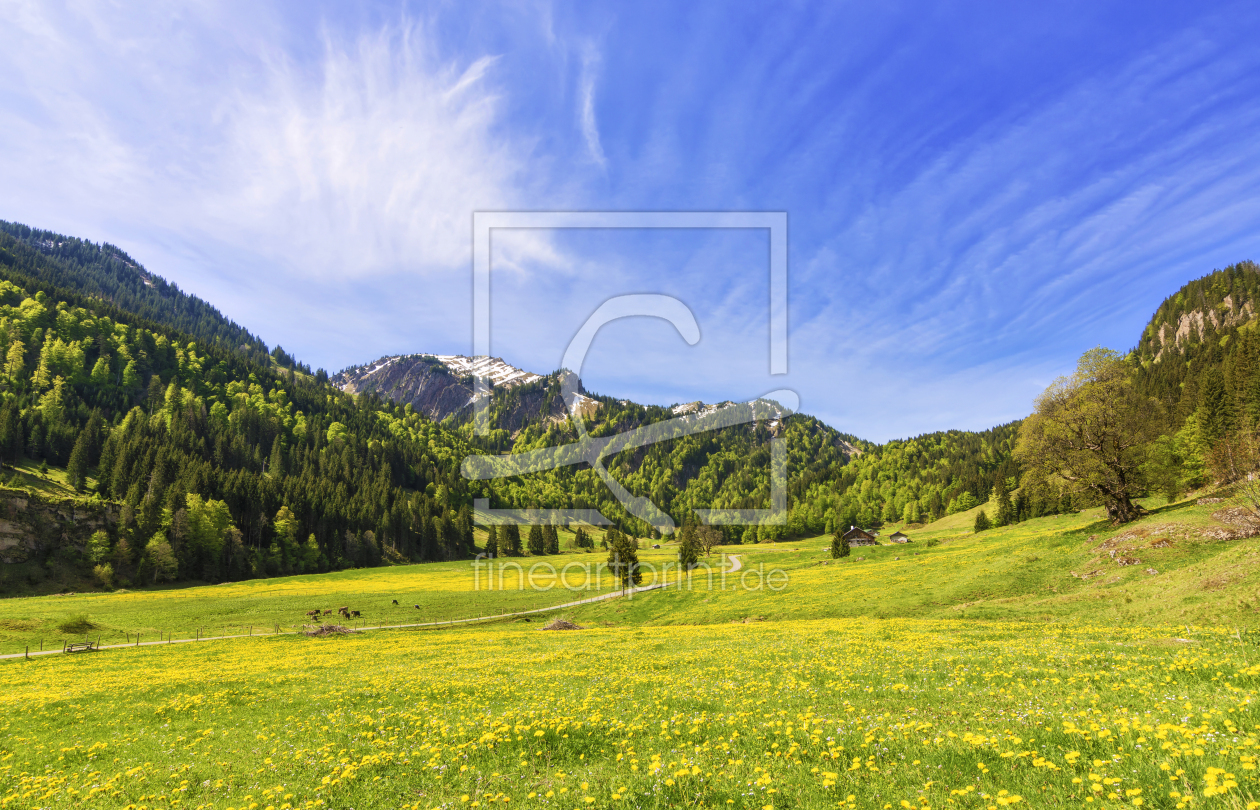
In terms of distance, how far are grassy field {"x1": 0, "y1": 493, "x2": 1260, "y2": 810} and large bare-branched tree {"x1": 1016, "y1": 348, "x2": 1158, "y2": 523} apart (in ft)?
26.2

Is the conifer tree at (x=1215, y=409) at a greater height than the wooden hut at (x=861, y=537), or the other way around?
the conifer tree at (x=1215, y=409)

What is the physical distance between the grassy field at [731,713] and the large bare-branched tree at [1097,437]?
26.2 ft

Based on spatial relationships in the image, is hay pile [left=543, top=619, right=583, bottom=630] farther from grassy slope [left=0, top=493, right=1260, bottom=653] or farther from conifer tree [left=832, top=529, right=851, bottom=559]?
conifer tree [left=832, top=529, right=851, bottom=559]

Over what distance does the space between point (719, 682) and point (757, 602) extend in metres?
42.0

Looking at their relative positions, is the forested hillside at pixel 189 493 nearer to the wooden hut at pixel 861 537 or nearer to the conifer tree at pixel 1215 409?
the wooden hut at pixel 861 537

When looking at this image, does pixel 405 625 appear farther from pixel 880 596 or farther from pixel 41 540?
pixel 41 540

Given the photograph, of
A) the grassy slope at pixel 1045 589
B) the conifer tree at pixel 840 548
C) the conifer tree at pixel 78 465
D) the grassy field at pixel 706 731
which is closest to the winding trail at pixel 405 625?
the grassy slope at pixel 1045 589

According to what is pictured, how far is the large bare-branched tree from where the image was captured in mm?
47875

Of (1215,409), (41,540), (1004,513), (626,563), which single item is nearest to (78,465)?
(41,540)

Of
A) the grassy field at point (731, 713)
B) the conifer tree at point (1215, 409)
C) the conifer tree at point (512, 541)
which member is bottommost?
the conifer tree at point (512, 541)

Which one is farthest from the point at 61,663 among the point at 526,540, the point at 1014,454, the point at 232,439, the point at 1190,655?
the point at 232,439

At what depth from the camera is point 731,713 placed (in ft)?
45.3

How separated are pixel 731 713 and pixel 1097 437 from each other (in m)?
54.4

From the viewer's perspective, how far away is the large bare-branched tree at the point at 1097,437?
47.9m
